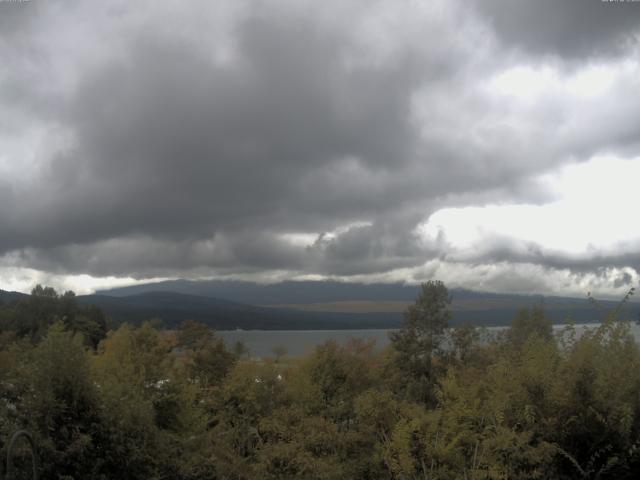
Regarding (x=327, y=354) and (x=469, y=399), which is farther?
(x=327, y=354)

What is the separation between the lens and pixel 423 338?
137ft

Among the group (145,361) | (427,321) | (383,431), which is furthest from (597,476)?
(427,321)

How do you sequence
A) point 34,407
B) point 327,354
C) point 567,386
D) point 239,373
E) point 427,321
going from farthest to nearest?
point 427,321 → point 327,354 → point 239,373 → point 567,386 → point 34,407

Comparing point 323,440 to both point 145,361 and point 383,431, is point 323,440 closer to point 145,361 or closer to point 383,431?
point 383,431

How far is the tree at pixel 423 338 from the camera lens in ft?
128

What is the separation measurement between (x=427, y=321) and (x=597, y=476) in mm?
34374

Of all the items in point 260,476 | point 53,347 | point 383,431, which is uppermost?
point 53,347

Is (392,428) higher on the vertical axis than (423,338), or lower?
higher

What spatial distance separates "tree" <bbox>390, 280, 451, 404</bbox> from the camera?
3914 cm

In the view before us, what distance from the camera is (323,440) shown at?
10.6 metres

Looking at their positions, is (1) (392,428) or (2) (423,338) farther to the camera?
(2) (423,338)

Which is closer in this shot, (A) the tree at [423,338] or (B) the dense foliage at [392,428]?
(B) the dense foliage at [392,428]

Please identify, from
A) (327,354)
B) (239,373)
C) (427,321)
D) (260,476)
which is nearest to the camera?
(260,476)

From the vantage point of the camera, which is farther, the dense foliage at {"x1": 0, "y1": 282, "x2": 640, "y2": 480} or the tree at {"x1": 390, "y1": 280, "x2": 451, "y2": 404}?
the tree at {"x1": 390, "y1": 280, "x2": 451, "y2": 404}
